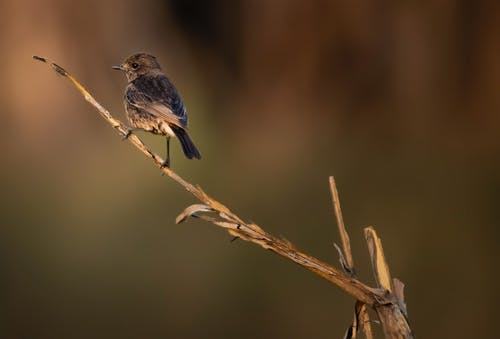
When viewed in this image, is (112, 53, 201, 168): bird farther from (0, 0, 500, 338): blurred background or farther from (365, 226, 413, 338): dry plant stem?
(0, 0, 500, 338): blurred background

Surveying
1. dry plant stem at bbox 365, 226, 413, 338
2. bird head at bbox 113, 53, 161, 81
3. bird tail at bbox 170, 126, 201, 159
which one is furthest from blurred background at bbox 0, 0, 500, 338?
dry plant stem at bbox 365, 226, 413, 338

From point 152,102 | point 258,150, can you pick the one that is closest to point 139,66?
point 152,102

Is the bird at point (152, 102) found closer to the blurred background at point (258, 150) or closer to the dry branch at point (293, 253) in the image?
the dry branch at point (293, 253)

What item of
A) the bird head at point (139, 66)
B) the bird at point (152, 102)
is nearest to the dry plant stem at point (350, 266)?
the bird at point (152, 102)

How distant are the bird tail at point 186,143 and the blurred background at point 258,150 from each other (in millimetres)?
3184

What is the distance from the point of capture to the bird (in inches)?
98.7

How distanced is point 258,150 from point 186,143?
6.12 metres

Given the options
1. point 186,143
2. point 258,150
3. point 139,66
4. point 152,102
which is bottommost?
point 186,143

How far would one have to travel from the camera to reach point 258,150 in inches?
332

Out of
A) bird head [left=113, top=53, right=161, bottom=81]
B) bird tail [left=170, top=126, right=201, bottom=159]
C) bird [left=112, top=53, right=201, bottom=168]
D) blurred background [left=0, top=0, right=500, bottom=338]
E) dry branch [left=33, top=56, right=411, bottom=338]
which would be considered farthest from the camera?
blurred background [left=0, top=0, right=500, bottom=338]

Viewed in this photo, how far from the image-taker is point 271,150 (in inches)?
331

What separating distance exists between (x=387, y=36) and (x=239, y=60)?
127 centimetres

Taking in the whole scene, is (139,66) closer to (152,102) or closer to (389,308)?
(152,102)

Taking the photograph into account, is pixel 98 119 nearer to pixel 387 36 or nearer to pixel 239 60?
pixel 239 60
